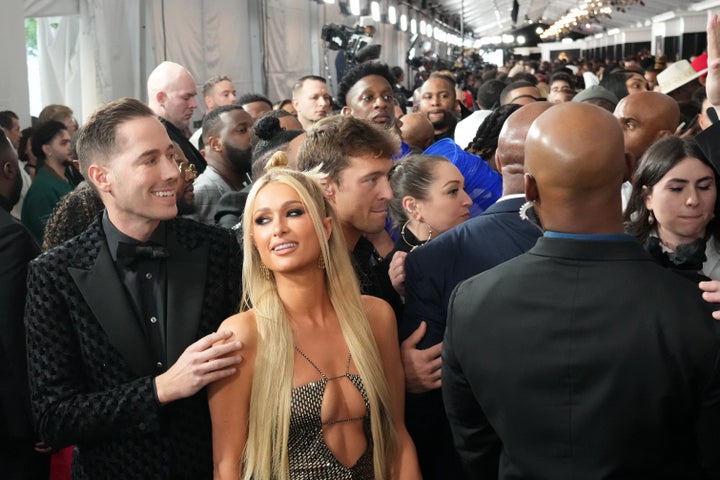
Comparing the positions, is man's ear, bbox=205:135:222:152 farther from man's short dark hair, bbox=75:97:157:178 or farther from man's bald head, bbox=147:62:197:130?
man's short dark hair, bbox=75:97:157:178

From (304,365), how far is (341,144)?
33.3 inches

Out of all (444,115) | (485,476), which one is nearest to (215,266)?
(485,476)

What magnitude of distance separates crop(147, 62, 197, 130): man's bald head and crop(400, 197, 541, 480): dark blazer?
12.8ft

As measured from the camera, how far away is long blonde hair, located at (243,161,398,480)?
7.27 feet

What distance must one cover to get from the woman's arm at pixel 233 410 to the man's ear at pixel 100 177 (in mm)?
584

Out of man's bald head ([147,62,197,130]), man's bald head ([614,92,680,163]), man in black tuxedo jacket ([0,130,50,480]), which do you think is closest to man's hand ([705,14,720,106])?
man's bald head ([614,92,680,163])

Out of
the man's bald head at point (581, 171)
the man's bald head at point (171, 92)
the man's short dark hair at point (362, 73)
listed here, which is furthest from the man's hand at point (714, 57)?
the man's bald head at point (171, 92)

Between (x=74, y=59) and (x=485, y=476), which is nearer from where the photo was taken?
(x=485, y=476)

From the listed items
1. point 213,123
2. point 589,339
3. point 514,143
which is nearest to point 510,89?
point 213,123

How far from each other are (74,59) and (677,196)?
25.6 feet

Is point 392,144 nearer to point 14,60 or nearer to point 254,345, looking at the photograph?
point 254,345

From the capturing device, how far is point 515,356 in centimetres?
190

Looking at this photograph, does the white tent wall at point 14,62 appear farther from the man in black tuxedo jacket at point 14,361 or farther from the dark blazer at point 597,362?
the dark blazer at point 597,362

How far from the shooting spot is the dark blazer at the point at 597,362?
1.78 meters
